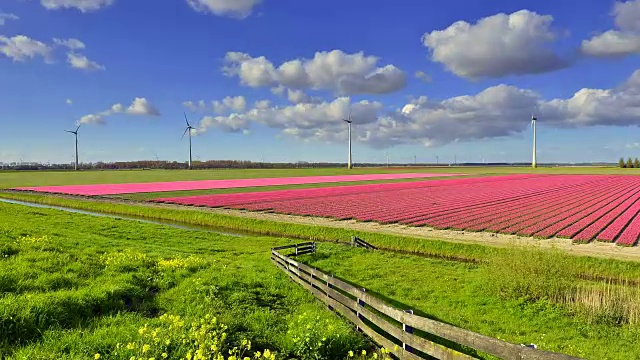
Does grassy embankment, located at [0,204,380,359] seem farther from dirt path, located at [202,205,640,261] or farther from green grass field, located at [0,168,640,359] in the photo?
dirt path, located at [202,205,640,261]

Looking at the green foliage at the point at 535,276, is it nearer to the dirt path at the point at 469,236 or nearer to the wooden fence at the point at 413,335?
the dirt path at the point at 469,236

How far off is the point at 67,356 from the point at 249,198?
54.9 metres

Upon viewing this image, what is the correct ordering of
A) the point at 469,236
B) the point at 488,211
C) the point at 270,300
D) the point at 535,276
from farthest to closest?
the point at 488,211
the point at 469,236
the point at 535,276
the point at 270,300

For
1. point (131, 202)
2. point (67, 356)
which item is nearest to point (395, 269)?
point (67, 356)

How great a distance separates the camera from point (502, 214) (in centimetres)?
4194

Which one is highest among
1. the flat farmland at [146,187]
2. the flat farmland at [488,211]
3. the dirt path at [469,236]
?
the flat farmland at [146,187]

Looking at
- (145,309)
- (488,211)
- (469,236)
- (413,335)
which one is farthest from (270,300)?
(488,211)

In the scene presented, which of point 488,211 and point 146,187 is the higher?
point 146,187

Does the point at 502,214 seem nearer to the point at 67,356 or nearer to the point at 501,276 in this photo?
the point at 501,276

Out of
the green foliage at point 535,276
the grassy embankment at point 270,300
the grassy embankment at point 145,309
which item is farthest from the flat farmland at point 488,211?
the grassy embankment at point 145,309

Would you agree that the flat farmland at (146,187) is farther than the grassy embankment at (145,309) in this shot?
Yes

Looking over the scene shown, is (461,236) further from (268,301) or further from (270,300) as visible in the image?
(268,301)

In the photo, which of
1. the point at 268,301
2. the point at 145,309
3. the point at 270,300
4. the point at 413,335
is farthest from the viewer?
the point at 270,300

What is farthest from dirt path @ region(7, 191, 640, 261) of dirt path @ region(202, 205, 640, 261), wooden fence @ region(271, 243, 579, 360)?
wooden fence @ region(271, 243, 579, 360)
